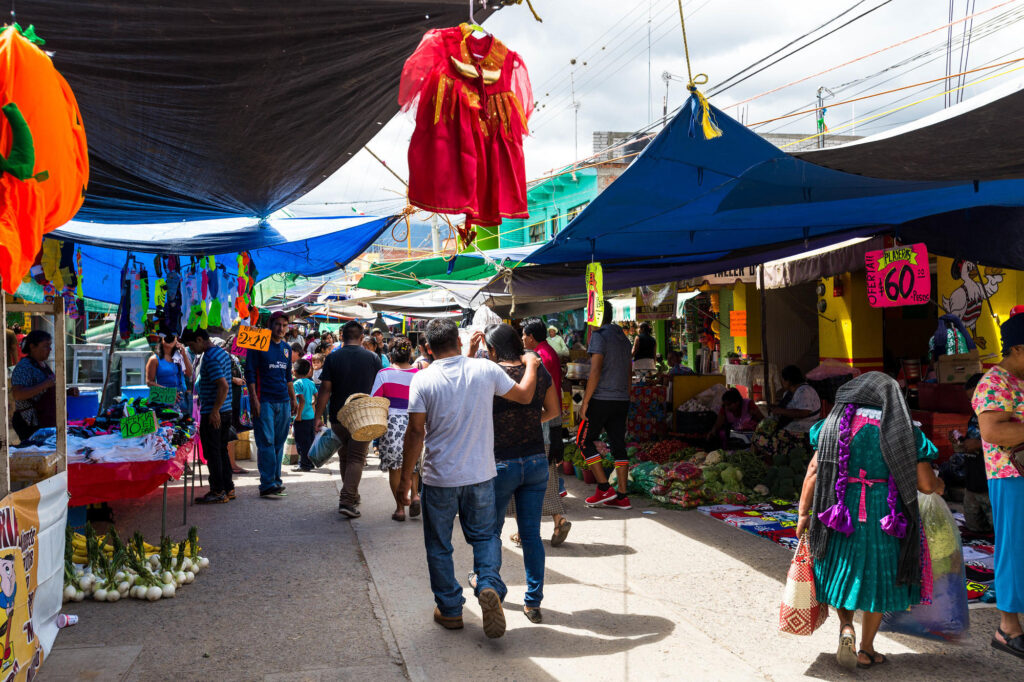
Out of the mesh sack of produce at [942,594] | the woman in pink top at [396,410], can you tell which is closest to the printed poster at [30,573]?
the woman in pink top at [396,410]

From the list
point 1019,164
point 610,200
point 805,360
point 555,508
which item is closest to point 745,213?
point 610,200

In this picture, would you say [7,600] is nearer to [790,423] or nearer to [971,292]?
[790,423]

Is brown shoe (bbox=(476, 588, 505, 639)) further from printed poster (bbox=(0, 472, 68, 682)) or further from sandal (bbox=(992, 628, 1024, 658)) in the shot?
sandal (bbox=(992, 628, 1024, 658))

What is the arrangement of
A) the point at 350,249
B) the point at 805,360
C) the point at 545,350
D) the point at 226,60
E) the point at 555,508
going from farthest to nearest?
the point at 805,360
the point at 350,249
the point at 545,350
the point at 555,508
the point at 226,60

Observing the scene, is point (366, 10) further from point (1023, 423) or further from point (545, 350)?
point (545, 350)

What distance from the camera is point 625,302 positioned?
792 inches

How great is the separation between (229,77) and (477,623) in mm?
3322

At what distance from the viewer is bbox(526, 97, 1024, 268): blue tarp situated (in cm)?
471

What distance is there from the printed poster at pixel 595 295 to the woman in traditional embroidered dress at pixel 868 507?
3.25 metres

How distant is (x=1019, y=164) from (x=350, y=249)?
263 inches

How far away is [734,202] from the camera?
6.07 m

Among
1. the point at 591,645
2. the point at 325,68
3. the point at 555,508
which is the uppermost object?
the point at 325,68

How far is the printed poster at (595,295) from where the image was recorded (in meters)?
7.14

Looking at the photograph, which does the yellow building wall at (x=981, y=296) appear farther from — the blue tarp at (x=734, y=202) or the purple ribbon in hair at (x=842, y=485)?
the purple ribbon in hair at (x=842, y=485)
